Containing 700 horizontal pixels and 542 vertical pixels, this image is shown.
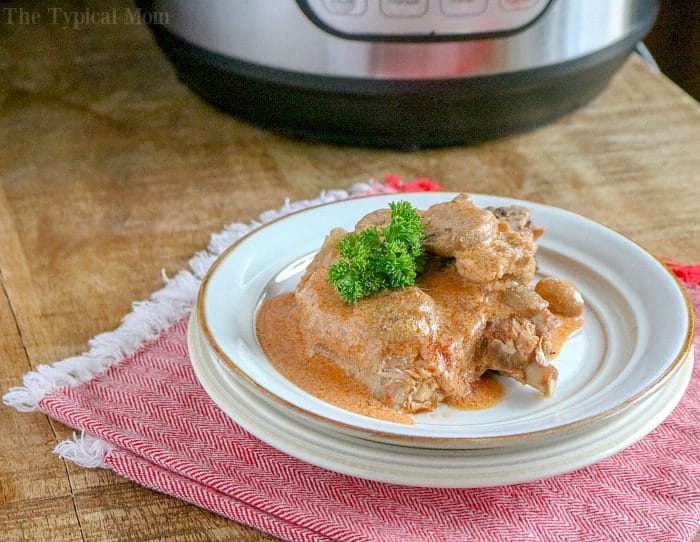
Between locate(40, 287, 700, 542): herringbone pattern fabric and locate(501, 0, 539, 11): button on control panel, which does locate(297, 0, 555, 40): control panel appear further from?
locate(40, 287, 700, 542): herringbone pattern fabric

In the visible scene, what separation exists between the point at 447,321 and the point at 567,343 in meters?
0.15

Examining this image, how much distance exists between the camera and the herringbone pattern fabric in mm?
815

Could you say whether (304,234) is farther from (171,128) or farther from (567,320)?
(171,128)

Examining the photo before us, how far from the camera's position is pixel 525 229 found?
1.02 meters

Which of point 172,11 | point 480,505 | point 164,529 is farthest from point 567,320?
point 172,11

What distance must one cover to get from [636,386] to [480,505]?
17 centimetres

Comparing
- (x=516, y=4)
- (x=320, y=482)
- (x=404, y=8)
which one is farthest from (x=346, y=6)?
(x=320, y=482)

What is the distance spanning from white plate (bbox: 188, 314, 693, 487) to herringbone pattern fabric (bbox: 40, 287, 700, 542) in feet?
0.18

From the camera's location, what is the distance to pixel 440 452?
80 cm

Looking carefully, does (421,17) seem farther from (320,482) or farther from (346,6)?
(320,482)

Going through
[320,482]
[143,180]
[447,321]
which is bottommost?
[143,180]

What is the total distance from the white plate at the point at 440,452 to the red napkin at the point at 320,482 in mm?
55

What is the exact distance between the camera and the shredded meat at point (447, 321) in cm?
87

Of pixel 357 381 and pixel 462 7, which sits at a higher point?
pixel 462 7
